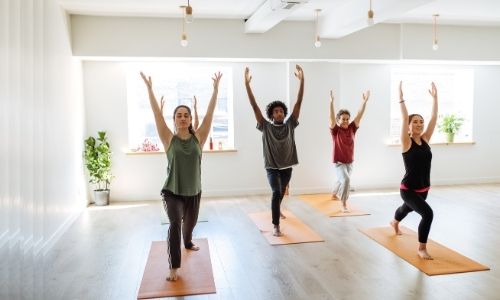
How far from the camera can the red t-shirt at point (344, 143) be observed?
526 centimetres

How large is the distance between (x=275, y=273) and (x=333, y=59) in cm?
402

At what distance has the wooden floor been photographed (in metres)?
2.99

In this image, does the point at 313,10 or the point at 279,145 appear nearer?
the point at 279,145

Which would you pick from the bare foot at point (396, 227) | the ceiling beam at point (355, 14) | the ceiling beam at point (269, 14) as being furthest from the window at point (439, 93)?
the bare foot at point (396, 227)

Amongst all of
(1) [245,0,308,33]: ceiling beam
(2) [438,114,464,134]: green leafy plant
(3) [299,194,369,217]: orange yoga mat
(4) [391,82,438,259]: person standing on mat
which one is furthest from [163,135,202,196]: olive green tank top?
(2) [438,114,464,134]: green leafy plant

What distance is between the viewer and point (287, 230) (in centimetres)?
452

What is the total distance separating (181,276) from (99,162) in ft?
10.2

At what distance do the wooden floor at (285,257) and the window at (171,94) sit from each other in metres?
1.35

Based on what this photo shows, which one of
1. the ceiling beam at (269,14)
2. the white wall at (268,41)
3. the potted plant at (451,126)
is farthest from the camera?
the potted plant at (451,126)

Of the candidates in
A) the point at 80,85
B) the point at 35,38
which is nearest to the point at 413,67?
the point at 80,85

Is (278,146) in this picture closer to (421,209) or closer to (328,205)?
(421,209)

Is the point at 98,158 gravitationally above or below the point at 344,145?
below

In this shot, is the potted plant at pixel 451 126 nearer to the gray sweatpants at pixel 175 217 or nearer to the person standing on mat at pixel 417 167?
the person standing on mat at pixel 417 167

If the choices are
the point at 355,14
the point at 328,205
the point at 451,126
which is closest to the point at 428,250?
the point at 328,205
